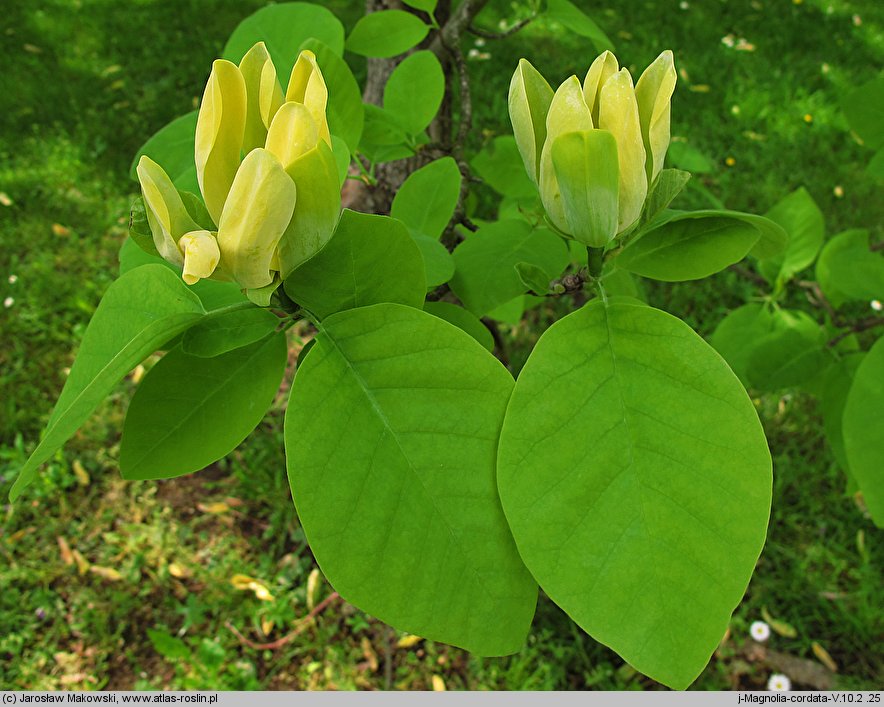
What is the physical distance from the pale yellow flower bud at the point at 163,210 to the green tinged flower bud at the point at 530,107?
0.27 m

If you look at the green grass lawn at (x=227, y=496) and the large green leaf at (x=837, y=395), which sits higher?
the large green leaf at (x=837, y=395)

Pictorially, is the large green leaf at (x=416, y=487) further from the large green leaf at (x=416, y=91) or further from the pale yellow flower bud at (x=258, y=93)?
the large green leaf at (x=416, y=91)

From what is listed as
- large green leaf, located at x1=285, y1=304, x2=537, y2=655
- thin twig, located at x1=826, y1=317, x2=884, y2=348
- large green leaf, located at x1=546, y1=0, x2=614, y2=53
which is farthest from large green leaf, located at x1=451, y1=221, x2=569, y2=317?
thin twig, located at x1=826, y1=317, x2=884, y2=348

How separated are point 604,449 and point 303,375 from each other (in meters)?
0.24

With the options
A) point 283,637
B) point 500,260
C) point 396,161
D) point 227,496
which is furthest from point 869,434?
point 227,496

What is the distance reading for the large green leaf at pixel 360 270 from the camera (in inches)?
25.7

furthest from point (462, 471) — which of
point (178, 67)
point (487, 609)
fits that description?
point (178, 67)

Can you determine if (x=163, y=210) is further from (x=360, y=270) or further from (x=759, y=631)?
(x=759, y=631)

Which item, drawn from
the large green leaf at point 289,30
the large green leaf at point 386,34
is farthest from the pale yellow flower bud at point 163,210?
the large green leaf at point 386,34

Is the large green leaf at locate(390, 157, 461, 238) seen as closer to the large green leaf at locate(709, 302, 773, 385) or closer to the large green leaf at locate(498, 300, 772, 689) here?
the large green leaf at locate(498, 300, 772, 689)

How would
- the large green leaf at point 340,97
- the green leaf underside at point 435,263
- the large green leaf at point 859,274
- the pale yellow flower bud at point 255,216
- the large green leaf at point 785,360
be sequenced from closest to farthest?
→ the pale yellow flower bud at point 255,216 → the green leaf underside at point 435,263 → the large green leaf at point 340,97 → the large green leaf at point 859,274 → the large green leaf at point 785,360

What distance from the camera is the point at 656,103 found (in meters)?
0.59

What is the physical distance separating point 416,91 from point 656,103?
0.59 m

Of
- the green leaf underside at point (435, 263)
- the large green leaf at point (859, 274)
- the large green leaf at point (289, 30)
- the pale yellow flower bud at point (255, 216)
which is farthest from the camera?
the large green leaf at point (859, 274)
